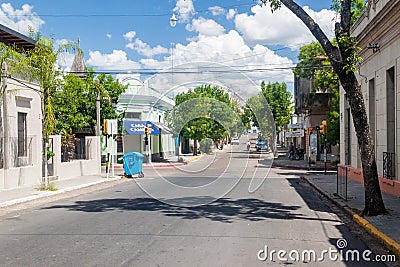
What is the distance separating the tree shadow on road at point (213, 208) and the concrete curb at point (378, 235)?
3.41 feet

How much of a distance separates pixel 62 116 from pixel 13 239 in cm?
2759

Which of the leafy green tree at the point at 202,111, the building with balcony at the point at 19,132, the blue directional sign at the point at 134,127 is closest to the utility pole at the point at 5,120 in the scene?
the building with balcony at the point at 19,132

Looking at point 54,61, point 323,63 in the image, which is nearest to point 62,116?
point 54,61

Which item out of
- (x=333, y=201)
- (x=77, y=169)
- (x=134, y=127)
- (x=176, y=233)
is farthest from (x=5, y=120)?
(x=134, y=127)

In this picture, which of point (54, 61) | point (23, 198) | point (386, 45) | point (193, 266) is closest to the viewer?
point (193, 266)

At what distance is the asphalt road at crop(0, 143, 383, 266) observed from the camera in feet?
24.9

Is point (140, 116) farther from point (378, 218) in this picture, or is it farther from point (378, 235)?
point (378, 235)

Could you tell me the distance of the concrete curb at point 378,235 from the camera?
8.36 m

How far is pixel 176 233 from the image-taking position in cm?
965

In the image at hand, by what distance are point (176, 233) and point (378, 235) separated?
3978 mm

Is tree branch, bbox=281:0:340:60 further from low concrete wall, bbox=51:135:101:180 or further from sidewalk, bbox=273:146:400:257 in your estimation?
low concrete wall, bbox=51:135:101:180

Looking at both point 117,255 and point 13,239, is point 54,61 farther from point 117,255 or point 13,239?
point 117,255

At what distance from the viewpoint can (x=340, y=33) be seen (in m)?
11.7

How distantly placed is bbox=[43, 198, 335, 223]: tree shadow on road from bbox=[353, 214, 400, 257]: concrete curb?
1.04 metres
